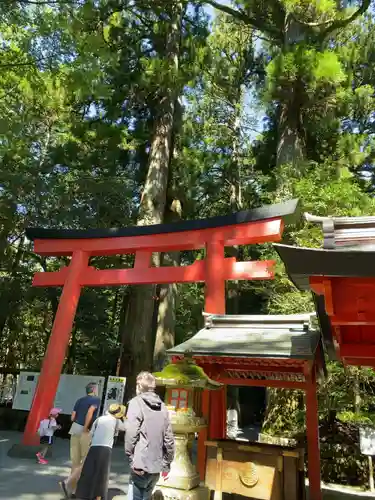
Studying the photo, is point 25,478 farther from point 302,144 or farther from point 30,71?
point 302,144

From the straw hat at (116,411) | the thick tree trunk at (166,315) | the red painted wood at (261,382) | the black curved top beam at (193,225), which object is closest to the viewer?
the straw hat at (116,411)

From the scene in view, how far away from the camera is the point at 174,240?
8.10 metres

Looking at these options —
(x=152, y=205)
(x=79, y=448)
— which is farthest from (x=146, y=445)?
(x=152, y=205)

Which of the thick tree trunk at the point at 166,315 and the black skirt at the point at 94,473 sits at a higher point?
the thick tree trunk at the point at 166,315

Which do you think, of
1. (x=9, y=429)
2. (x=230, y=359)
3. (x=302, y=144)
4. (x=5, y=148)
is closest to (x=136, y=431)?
(x=230, y=359)

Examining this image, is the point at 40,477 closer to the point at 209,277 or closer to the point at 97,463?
the point at 97,463

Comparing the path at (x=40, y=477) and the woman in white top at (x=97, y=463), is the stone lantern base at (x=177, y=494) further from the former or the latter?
the path at (x=40, y=477)

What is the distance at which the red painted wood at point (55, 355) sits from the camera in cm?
722

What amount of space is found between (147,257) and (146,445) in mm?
5679

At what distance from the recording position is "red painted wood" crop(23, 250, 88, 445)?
284 inches

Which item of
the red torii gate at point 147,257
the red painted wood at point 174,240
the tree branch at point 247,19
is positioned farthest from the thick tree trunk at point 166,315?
the tree branch at point 247,19

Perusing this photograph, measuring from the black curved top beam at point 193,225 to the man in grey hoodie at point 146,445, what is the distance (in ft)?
15.3

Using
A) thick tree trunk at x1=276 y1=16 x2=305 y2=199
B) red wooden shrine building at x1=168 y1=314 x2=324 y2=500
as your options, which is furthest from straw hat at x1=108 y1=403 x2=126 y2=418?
thick tree trunk at x1=276 y1=16 x2=305 y2=199

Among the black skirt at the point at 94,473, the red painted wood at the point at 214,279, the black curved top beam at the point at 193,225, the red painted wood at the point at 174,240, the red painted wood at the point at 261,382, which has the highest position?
the black curved top beam at the point at 193,225
